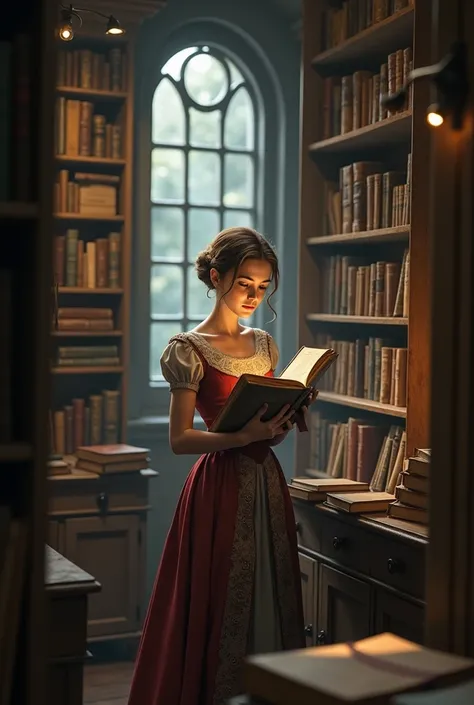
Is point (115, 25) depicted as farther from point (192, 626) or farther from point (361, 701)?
point (361, 701)

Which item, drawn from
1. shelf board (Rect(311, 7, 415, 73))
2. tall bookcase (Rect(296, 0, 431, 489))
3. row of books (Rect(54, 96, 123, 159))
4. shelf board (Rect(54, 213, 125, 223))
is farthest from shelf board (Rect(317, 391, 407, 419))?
row of books (Rect(54, 96, 123, 159))

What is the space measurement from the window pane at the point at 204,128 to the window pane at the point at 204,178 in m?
0.05

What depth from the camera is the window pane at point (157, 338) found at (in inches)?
199

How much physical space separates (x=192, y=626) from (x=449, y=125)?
5.65ft

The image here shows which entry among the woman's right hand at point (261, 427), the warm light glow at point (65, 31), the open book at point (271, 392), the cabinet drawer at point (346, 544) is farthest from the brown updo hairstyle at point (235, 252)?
the warm light glow at point (65, 31)

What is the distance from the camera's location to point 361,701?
5.11 ft

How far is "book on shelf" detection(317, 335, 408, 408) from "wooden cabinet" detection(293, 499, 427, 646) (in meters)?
0.56

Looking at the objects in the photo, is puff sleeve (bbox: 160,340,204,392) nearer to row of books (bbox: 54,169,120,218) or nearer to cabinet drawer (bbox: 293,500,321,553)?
cabinet drawer (bbox: 293,500,321,553)

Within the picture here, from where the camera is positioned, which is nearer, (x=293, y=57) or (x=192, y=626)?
(x=192, y=626)

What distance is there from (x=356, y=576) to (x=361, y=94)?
1.85 m

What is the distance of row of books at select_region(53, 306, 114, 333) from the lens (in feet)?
14.7

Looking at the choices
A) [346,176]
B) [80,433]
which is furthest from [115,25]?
[80,433]

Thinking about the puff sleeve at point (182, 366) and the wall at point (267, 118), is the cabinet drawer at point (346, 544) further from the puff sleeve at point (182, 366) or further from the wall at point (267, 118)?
the wall at point (267, 118)

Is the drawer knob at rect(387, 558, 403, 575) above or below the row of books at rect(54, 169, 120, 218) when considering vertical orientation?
below
